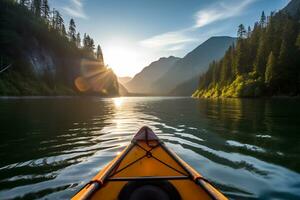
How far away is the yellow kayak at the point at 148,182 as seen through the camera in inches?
165

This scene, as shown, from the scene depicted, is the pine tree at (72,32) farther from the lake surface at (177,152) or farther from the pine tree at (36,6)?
the lake surface at (177,152)

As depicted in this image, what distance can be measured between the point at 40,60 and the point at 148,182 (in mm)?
89468

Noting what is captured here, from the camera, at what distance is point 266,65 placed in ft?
245

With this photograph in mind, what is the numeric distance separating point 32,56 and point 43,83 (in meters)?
10.2

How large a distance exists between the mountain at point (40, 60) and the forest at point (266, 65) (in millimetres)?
57078

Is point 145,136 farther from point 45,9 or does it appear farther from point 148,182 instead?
point 45,9

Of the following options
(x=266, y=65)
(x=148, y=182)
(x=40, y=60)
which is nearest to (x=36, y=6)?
(x=40, y=60)

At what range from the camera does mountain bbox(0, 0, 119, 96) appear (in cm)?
7068

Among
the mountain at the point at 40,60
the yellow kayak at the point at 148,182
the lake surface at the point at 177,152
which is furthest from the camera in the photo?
the mountain at the point at 40,60

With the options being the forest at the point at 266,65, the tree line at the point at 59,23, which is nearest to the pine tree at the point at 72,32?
the tree line at the point at 59,23

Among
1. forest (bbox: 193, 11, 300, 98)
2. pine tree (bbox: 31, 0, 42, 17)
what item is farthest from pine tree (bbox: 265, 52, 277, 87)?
pine tree (bbox: 31, 0, 42, 17)

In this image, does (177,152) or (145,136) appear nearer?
(145,136)

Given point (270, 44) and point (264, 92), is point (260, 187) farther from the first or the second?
point (270, 44)

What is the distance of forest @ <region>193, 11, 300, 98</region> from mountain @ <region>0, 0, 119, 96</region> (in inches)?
2247
